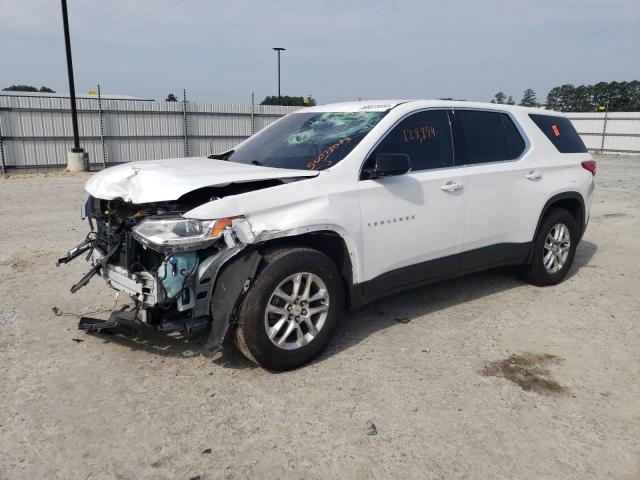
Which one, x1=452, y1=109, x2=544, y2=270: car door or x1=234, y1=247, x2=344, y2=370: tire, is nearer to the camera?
x1=234, y1=247, x2=344, y2=370: tire

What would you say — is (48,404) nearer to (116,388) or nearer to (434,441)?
(116,388)

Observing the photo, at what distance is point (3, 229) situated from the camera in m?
7.88

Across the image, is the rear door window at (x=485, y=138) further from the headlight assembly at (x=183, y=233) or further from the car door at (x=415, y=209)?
the headlight assembly at (x=183, y=233)

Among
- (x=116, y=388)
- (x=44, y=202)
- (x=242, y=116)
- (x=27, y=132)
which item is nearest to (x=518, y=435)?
(x=116, y=388)

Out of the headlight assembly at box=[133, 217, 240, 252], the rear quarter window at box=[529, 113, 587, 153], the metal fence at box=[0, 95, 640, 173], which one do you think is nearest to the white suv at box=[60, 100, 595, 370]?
the headlight assembly at box=[133, 217, 240, 252]

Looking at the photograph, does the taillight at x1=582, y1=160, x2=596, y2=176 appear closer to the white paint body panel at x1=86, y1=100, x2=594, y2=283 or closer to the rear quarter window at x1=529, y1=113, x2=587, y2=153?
the rear quarter window at x1=529, y1=113, x2=587, y2=153

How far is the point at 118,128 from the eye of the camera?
63.4ft

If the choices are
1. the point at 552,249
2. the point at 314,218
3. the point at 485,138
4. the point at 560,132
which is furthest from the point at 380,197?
the point at 560,132

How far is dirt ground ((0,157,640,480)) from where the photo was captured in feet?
9.02

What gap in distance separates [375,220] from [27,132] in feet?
56.8

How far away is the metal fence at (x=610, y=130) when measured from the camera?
28359 mm

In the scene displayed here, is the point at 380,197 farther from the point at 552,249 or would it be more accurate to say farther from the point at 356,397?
the point at 552,249

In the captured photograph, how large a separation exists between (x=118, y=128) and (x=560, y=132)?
17.0 m

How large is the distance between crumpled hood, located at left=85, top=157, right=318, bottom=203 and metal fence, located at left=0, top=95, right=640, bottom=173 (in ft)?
52.1
